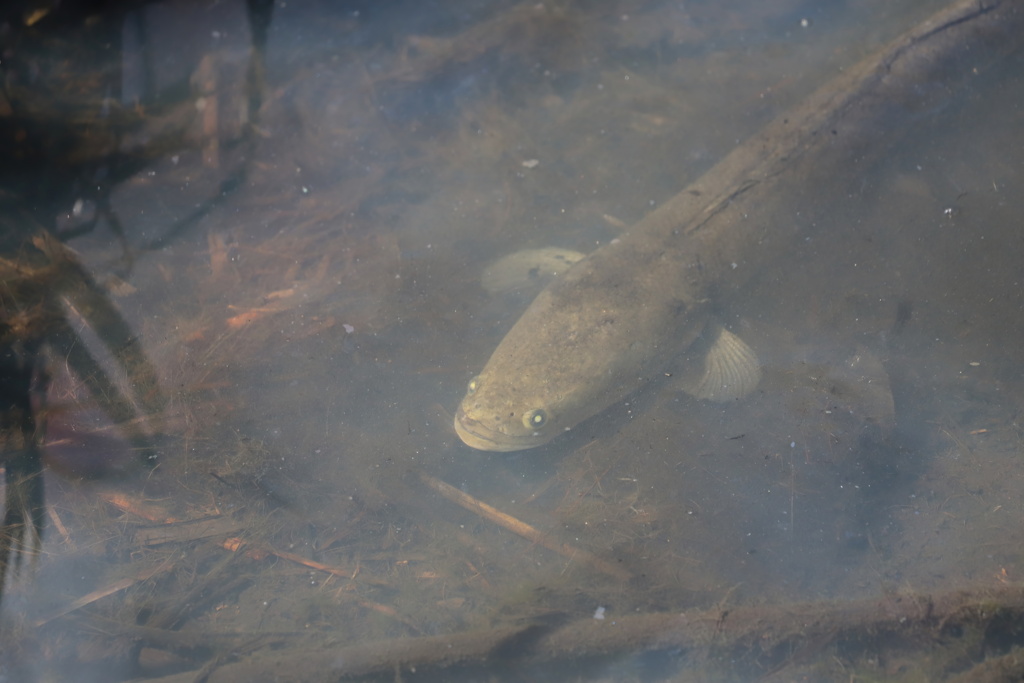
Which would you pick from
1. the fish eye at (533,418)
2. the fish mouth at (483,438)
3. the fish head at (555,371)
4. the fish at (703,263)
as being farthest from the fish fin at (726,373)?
the fish mouth at (483,438)

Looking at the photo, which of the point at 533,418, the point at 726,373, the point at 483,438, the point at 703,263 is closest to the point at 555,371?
the point at 533,418

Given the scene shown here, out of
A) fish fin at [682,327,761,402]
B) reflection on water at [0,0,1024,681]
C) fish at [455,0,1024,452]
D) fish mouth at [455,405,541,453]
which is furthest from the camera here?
fish fin at [682,327,761,402]

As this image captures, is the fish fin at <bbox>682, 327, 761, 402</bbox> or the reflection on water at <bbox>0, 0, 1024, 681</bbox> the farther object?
the fish fin at <bbox>682, 327, 761, 402</bbox>

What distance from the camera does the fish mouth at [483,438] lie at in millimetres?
3920

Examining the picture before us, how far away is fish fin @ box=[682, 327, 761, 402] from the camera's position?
4281mm

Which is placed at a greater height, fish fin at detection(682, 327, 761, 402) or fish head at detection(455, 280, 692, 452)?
fish head at detection(455, 280, 692, 452)

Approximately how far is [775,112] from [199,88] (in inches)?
237

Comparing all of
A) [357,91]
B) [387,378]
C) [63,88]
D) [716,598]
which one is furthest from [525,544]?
[63,88]

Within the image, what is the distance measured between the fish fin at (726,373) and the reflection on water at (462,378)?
107 millimetres

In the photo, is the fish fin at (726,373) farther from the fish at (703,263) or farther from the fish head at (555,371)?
the fish head at (555,371)

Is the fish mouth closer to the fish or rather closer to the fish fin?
the fish

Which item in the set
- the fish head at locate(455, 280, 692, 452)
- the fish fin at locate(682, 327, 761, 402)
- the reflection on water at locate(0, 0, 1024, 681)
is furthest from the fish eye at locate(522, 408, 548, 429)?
the fish fin at locate(682, 327, 761, 402)

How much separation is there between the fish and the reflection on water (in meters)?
0.21

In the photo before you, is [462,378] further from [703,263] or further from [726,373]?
[703,263]
